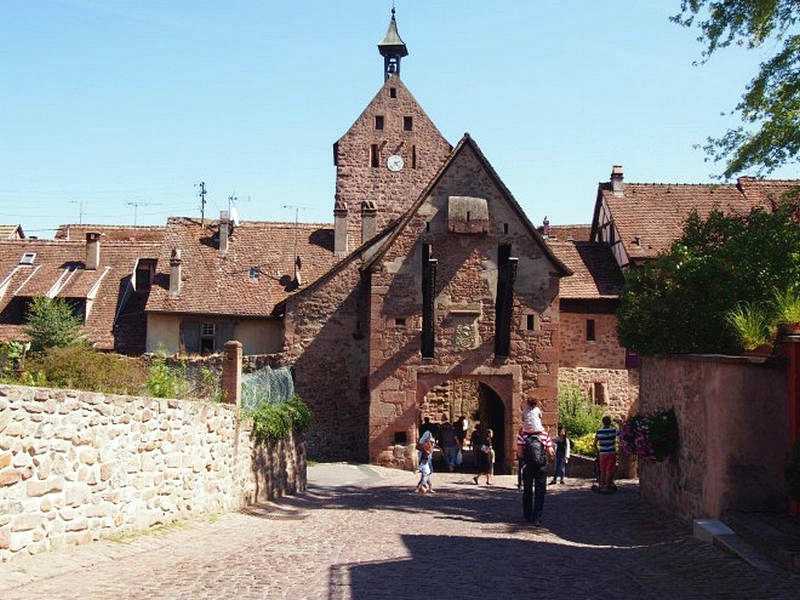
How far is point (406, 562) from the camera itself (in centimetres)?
1037

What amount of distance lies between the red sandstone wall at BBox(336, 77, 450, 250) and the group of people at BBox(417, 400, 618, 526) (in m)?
15.2

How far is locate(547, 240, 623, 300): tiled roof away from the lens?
35.4 meters

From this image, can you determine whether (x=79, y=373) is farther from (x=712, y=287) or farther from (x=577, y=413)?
(x=577, y=413)

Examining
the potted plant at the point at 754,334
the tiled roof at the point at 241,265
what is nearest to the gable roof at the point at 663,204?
the tiled roof at the point at 241,265

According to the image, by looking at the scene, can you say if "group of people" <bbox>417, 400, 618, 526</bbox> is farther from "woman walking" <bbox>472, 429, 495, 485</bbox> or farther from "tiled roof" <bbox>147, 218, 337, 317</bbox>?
"tiled roof" <bbox>147, 218, 337, 317</bbox>

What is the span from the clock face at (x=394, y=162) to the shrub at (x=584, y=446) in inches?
795

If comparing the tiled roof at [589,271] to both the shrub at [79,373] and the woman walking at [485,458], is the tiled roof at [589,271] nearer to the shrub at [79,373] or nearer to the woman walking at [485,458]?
the woman walking at [485,458]

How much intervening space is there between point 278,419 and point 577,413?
51.4 feet

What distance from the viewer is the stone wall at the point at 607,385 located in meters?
34.4

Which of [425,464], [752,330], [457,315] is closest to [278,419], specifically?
[425,464]

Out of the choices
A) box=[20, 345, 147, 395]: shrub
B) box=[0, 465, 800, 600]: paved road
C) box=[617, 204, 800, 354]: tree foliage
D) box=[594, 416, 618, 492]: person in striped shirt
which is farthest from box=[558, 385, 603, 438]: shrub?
box=[20, 345, 147, 395]: shrub

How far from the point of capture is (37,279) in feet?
132

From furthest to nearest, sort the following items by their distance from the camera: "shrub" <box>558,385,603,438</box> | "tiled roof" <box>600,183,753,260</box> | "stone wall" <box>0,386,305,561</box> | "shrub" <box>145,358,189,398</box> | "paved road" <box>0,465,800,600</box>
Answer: "tiled roof" <box>600,183,753,260</box> → "shrub" <box>558,385,603,438</box> → "shrub" <box>145,358,189,398</box> → "stone wall" <box>0,386,305,561</box> → "paved road" <box>0,465,800,600</box>

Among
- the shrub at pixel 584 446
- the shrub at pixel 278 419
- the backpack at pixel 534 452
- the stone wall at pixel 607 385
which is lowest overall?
the shrub at pixel 584 446
